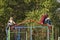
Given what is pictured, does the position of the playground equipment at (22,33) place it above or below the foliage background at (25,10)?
below

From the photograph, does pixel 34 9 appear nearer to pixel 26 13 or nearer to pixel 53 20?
pixel 26 13

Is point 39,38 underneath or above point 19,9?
underneath

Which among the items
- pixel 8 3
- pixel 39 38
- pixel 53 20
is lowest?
pixel 39 38

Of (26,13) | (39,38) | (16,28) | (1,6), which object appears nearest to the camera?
(16,28)

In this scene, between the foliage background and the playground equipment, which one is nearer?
the playground equipment

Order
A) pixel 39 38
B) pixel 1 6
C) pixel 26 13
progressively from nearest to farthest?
pixel 39 38 → pixel 1 6 → pixel 26 13

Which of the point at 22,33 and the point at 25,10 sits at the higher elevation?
the point at 25,10

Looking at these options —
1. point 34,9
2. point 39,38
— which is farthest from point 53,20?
point 34,9

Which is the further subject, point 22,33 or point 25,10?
point 25,10

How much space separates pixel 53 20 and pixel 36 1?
106 inches

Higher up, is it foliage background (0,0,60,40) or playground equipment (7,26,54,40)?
foliage background (0,0,60,40)

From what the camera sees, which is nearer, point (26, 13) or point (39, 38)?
point (39, 38)

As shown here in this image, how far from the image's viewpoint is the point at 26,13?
15180 millimetres

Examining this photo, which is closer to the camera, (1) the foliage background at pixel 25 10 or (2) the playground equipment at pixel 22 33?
(2) the playground equipment at pixel 22 33
